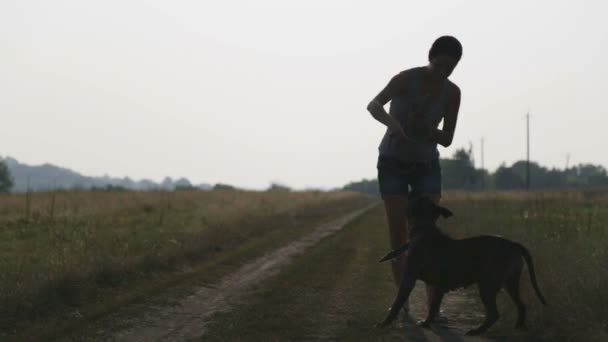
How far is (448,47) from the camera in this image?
5.48m

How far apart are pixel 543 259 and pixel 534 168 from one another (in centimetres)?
17433

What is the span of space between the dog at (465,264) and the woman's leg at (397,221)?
631 millimetres

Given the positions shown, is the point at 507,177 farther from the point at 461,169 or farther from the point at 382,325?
the point at 382,325

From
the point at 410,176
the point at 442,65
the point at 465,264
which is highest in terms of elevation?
the point at 442,65

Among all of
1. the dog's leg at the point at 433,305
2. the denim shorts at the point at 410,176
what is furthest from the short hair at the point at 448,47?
the dog's leg at the point at 433,305

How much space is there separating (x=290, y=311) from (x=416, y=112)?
2.53 m

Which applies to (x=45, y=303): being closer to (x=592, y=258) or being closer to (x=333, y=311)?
(x=333, y=311)

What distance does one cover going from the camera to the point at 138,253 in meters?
11.8

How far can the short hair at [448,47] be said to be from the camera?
17.9 ft

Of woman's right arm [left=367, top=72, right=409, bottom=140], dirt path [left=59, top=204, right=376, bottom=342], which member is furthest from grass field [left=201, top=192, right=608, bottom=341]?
woman's right arm [left=367, top=72, right=409, bottom=140]

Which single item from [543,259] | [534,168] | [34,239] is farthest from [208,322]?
[534,168]

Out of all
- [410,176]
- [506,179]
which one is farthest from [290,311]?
[506,179]

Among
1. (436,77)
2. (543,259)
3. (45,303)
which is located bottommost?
(45,303)

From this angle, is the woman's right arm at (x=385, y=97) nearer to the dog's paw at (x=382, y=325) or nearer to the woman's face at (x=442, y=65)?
the woman's face at (x=442, y=65)
